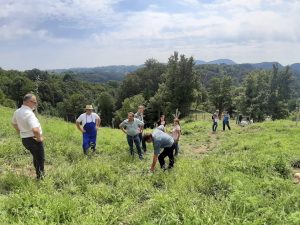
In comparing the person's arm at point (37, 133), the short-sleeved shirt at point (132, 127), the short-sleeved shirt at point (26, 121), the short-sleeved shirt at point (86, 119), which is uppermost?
the short-sleeved shirt at point (26, 121)

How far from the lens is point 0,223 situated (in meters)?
5.44

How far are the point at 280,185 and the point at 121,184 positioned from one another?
3.77 m

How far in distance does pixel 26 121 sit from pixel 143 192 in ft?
9.84

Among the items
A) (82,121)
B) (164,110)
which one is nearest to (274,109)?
(164,110)

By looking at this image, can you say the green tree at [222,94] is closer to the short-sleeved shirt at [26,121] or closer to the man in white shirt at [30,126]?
the man in white shirt at [30,126]

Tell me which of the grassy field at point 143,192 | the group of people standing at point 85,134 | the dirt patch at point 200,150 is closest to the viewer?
the grassy field at point 143,192

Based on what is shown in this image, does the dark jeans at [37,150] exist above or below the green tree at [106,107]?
above

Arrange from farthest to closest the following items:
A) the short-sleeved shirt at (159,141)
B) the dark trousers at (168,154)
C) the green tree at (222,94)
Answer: the green tree at (222,94) → the dark trousers at (168,154) → the short-sleeved shirt at (159,141)

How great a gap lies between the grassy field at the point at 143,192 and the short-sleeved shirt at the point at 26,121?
100 centimetres

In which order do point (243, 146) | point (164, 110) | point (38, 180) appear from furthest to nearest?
point (164, 110), point (243, 146), point (38, 180)

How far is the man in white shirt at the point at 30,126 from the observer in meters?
7.36

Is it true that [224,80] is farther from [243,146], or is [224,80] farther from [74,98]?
[243,146]

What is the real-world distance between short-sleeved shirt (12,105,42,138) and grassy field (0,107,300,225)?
1001 millimetres

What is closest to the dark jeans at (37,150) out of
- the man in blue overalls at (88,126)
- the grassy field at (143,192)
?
the grassy field at (143,192)
